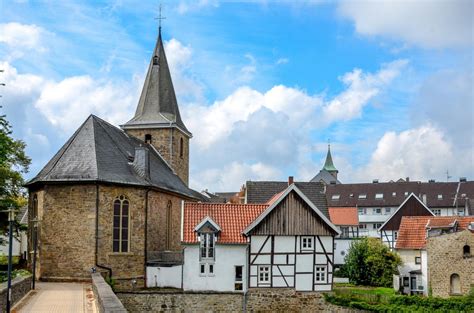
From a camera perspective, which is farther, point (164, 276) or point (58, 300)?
point (164, 276)

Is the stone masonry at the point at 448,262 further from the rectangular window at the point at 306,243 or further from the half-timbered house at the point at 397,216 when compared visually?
the half-timbered house at the point at 397,216

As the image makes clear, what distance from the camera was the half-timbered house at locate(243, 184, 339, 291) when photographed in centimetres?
3356

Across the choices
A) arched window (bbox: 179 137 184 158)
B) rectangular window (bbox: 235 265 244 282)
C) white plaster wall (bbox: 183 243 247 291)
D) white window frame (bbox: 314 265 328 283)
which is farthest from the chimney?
arched window (bbox: 179 137 184 158)

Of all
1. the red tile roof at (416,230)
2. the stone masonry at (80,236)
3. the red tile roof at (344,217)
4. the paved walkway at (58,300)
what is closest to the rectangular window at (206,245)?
the stone masonry at (80,236)

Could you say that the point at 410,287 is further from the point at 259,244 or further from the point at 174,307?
the point at 174,307

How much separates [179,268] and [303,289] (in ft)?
22.4

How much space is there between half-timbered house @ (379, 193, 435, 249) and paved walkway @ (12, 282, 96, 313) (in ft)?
110

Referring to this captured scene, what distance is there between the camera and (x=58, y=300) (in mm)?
23047

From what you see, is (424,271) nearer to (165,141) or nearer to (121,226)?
(121,226)

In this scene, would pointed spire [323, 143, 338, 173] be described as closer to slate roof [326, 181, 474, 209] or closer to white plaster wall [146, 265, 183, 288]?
slate roof [326, 181, 474, 209]

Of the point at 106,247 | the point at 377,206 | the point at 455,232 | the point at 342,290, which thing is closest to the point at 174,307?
the point at 106,247

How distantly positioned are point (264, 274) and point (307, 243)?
2.93 metres

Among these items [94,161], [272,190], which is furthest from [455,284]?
[94,161]

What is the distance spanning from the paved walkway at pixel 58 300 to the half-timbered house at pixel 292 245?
9.38 m
